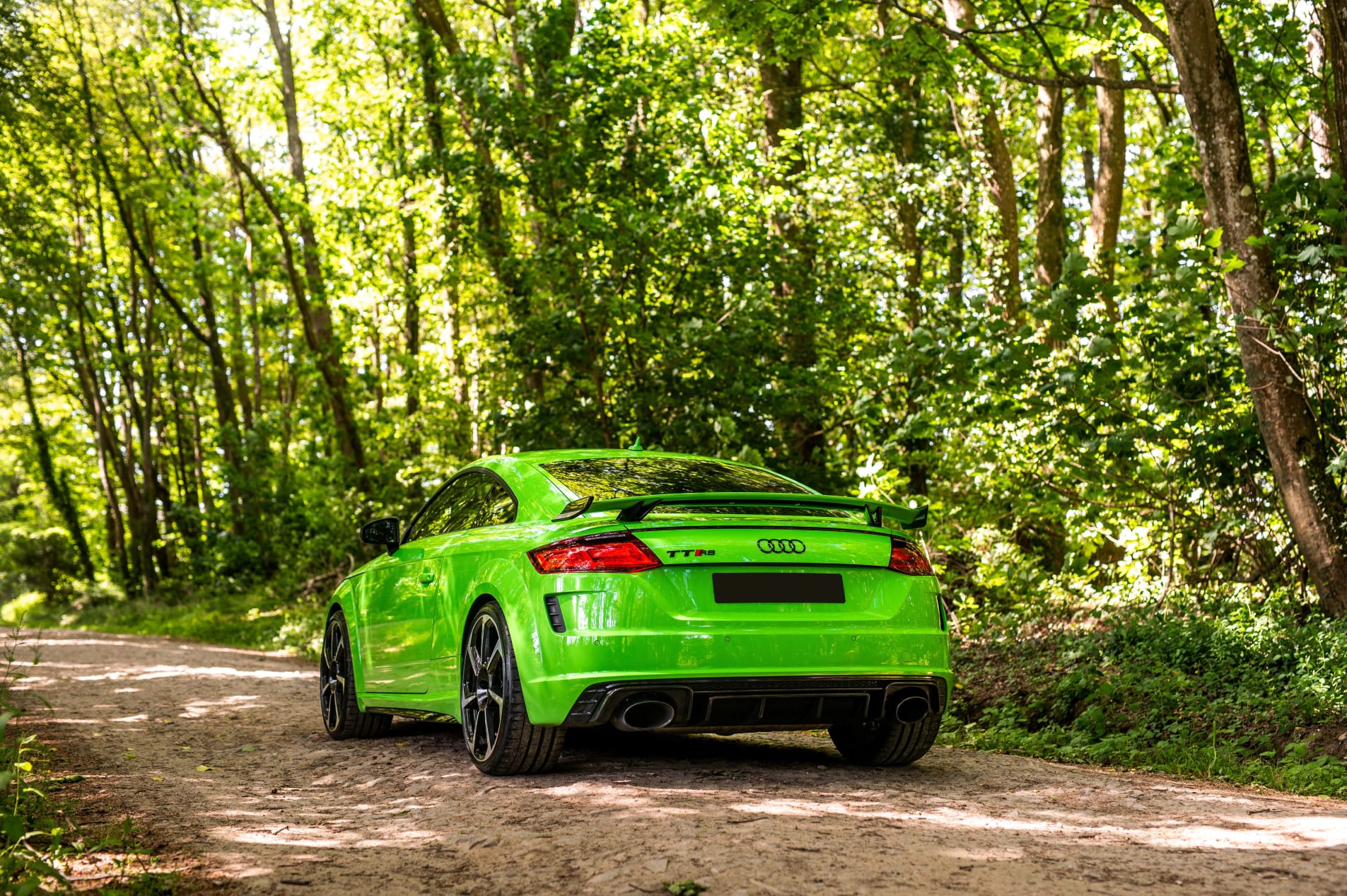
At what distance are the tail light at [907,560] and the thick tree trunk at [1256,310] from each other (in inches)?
148

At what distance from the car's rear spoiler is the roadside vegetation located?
227 cm

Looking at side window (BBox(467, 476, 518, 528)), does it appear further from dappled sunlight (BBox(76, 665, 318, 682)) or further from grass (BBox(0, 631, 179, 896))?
dappled sunlight (BBox(76, 665, 318, 682))

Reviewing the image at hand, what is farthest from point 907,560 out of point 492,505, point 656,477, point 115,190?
point 115,190

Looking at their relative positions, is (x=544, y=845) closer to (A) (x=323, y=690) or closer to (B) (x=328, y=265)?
(A) (x=323, y=690)

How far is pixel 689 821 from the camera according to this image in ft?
14.8

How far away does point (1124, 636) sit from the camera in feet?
28.6

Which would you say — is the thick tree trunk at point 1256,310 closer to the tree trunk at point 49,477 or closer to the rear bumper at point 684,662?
the rear bumper at point 684,662

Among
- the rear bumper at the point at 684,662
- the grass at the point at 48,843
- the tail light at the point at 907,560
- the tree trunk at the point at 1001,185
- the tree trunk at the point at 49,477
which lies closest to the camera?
the grass at the point at 48,843

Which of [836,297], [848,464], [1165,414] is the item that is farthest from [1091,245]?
[1165,414]

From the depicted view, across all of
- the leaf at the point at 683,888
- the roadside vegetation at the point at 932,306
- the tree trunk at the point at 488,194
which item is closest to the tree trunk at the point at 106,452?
the roadside vegetation at the point at 932,306

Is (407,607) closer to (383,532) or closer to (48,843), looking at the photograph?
(383,532)

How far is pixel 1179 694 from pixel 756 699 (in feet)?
12.4

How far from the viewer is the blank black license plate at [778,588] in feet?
17.0

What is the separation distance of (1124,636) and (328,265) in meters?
16.4
